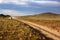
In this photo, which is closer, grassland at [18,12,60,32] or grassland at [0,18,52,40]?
grassland at [0,18,52,40]

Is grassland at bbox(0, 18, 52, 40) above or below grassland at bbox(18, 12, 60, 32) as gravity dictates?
above

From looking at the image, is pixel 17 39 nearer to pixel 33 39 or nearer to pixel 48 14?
pixel 33 39

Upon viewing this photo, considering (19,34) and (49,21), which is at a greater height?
(19,34)

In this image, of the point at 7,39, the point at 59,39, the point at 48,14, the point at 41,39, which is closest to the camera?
the point at 7,39

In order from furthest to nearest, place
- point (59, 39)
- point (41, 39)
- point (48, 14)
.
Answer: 1. point (48, 14)
2. point (59, 39)
3. point (41, 39)

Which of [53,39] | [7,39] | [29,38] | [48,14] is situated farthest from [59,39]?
[48,14]

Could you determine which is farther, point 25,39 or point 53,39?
point 53,39

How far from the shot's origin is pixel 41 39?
756 inches

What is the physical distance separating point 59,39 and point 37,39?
280 cm

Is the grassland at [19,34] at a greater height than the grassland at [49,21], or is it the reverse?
the grassland at [19,34]

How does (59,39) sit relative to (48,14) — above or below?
above

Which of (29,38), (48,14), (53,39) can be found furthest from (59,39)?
(48,14)

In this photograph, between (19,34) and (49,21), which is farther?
(49,21)

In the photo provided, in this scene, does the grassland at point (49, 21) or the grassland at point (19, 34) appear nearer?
the grassland at point (19, 34)
